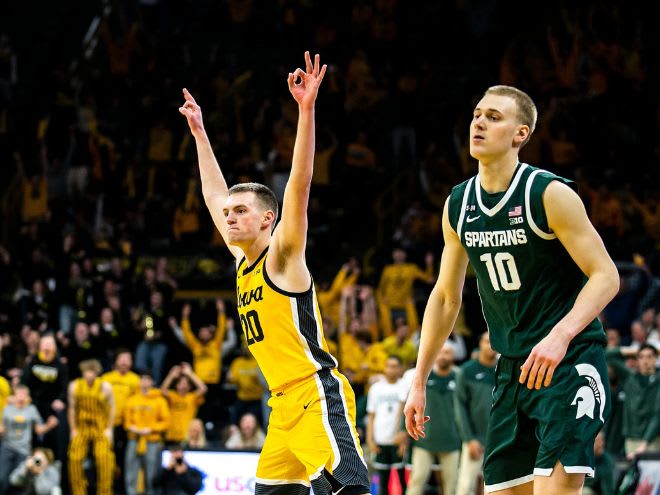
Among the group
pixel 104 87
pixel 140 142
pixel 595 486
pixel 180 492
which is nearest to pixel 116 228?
pixel 140 142

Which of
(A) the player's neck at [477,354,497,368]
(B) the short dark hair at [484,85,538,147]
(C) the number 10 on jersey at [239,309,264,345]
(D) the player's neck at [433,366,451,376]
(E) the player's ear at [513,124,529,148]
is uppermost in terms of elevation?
(B) the short dark hair at [484,85,538,147]

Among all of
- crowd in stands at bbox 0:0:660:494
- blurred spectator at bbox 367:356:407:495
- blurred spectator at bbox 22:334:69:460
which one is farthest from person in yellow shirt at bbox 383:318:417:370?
blurred spectator at bbox 22:334:69:460

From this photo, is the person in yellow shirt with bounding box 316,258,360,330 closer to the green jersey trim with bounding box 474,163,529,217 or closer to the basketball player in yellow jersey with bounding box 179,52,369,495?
the basketball player in yellow jersey with bounding box 179,52,369,495

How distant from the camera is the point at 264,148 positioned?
22.9 metres

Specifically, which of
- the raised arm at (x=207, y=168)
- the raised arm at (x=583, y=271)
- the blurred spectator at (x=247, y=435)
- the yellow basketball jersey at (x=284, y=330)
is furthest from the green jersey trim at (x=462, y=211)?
the blurred spectator at (x=247, y=435)

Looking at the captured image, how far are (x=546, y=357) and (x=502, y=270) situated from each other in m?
0.56

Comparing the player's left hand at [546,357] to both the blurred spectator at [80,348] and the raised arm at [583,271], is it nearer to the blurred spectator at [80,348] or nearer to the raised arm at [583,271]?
the raised arm at [583,271]

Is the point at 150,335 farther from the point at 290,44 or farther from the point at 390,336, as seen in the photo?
the point at 290,44

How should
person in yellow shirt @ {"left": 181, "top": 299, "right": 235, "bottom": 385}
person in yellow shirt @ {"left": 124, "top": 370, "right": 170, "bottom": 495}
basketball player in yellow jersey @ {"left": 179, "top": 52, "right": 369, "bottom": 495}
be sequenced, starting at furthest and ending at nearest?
1. person in yellow shirt @ {"left": 181, "top": 299, "right": 235, "bottom": 385}
2. person in yellow shirt @ {"left": 124, "top": 370, "right": 170, "bottom": 495}
3. basketball player in yellow jersey @ {"left": 179, "top": 52, "right": 369, "bottom": 495}

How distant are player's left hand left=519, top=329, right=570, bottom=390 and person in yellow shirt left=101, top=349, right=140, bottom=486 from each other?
11.9m

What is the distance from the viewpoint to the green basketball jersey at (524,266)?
5.36 m

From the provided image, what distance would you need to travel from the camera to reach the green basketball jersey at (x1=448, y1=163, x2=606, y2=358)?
536 centimetres

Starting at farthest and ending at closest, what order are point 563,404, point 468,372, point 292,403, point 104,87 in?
point 104,87
point 468,372
point 292,403
point 563,404

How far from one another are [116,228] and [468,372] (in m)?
9.57
